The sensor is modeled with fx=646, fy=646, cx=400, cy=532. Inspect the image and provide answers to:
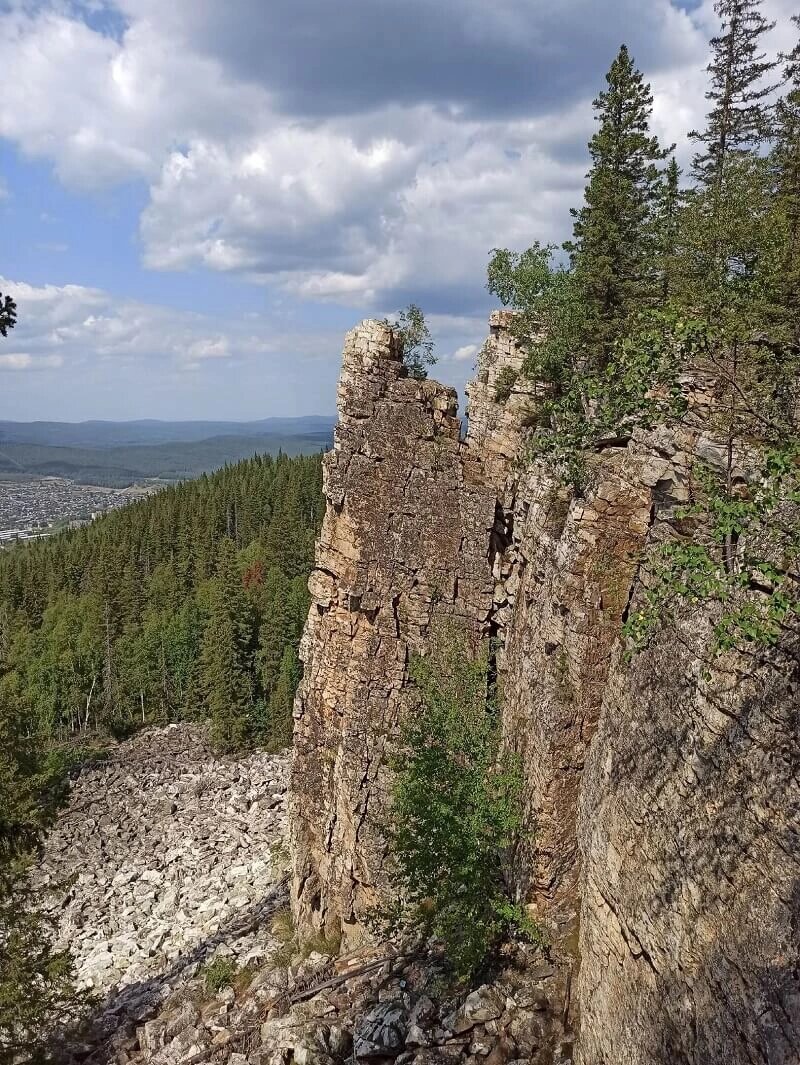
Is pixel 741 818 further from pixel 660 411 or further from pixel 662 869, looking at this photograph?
pixel 660 411

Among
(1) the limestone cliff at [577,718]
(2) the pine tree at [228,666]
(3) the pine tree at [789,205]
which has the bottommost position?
(2) the pine tree at [228,666]

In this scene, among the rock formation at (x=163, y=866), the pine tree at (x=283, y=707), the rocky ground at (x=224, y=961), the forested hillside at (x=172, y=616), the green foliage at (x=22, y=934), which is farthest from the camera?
the forested hillside at (x=172, y=616)

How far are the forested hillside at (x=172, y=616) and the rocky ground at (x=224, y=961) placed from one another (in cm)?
1050

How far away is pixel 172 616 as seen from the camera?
8569cm

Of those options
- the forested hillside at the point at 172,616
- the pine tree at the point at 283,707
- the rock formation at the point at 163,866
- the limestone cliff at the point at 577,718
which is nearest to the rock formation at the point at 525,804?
the limestone cliff at the point at 577,718

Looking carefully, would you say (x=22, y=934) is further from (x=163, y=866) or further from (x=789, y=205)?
(x=789, y=205)

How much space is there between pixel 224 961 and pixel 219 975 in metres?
1.62

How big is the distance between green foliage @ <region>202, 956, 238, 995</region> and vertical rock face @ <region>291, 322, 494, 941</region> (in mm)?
3509

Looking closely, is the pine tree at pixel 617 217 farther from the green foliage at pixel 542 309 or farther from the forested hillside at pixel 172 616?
the forested hillside at pixel 172 616

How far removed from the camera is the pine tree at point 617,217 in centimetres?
2670

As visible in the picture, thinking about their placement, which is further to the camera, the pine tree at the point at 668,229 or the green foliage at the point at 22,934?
the pine tree at the point at 668,229

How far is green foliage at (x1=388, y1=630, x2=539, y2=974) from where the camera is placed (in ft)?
55.8

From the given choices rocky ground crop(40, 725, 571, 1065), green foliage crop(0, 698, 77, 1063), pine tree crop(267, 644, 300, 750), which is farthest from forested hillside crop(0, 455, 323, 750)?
green foliage crop(0, 698, 77, 1063)

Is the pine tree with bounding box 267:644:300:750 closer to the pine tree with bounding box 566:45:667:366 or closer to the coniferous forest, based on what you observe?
the coniferous forest
